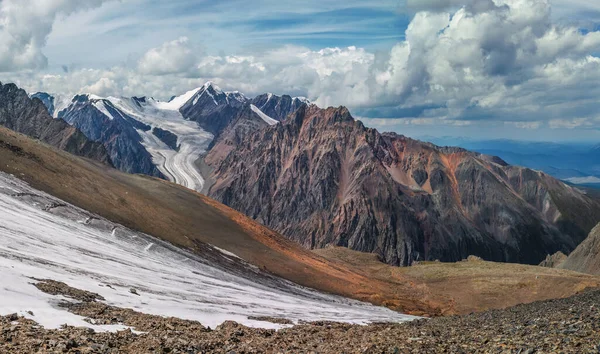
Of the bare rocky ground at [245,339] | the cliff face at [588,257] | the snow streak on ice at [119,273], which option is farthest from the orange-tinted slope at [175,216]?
the cliff face at [588,257]

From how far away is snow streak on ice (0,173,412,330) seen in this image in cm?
2797

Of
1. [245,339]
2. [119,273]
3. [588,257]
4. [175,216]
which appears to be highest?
[588,257]

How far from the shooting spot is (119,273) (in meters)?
38.6

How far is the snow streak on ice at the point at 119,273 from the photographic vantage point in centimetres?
2797

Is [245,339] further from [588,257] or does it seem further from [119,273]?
[588,257]

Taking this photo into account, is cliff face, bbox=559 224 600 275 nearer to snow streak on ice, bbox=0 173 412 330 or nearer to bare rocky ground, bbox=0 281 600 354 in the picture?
snow streak on ice, bbox=0 173 412 330

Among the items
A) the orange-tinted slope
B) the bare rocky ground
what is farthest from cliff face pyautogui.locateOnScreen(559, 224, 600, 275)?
the bare rocky ground

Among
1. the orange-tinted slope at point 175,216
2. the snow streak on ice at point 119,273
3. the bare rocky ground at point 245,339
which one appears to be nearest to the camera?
the bare rocky ground at point 245,339

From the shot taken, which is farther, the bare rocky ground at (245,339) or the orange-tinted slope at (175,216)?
the orange-tinted slope at (175,216)

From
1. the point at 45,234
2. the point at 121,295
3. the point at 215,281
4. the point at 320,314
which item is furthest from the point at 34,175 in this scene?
the point at 320,314

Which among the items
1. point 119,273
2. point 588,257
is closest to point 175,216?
point 119,273

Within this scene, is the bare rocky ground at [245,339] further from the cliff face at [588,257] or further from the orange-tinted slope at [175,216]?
the cliff face at [588,257]

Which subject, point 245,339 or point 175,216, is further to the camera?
point 175,216

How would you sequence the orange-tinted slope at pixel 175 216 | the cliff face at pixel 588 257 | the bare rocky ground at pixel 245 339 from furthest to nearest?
the cliff face at pixel 588 257 < the orange-tinted slope at pixel 175 216 < the bare rocky ground at pixel 245 339
